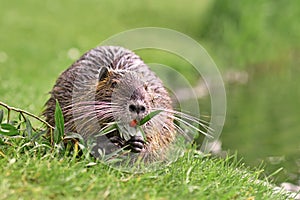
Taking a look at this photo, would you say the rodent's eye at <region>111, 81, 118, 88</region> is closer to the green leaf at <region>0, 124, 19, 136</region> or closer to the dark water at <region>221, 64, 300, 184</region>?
the green leaf at <region>0, 124, 19, 136</region>

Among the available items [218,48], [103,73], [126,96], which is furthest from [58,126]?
[218,48]

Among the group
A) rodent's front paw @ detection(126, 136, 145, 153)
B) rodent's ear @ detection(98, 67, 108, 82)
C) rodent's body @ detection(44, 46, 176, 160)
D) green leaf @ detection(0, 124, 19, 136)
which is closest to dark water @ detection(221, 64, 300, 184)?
rodent's body @ detection(44, 46, 176, 160)

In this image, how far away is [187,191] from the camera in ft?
14.2

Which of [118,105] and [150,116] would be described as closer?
[150,116]

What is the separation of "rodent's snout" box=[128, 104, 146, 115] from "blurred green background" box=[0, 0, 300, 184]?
3276 mm

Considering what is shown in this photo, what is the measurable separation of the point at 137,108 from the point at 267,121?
617 cm

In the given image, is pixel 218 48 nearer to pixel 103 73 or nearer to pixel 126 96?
pixel 103 73

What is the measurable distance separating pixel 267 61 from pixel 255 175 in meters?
12.1

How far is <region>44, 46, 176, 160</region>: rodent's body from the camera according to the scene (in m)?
4.83

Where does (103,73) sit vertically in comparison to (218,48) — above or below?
below

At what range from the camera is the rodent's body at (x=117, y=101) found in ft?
15.8

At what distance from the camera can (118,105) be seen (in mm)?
4844

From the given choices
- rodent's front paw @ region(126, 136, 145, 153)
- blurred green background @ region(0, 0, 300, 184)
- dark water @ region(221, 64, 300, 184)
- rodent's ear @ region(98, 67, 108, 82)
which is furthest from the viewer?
blurred green background @ region(0, 0, 300, 184)

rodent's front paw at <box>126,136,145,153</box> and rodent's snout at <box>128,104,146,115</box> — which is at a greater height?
rodent's snout at <box>128,104,146,115</box>
